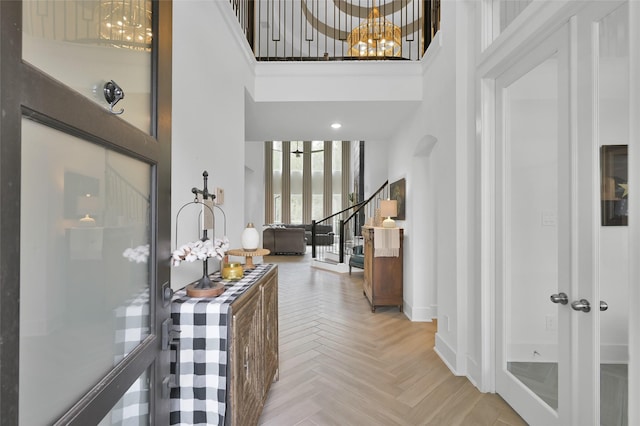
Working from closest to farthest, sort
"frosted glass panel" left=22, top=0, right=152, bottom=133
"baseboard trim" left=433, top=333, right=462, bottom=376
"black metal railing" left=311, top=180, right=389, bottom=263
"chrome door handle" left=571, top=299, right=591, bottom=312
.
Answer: "frosted glass panel" left=22, top=0, right=152, bottom=133
"chrome door handle" left=571, top=299, right=591, bottom=312
"baseboard trim" left=433, top=333, right=462, bottom=376
"black metal railing" left=311, top=180, right=389, bottom=263

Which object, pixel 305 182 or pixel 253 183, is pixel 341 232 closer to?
pixel 253 183

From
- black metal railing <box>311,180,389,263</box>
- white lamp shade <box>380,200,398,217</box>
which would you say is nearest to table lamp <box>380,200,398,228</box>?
white lamp shade <box>380,200,398,217</box>

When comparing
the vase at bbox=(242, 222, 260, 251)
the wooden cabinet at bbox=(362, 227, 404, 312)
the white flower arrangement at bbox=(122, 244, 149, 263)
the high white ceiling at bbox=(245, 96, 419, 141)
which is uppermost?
the high white ceiling at bbox=(245, 96, 419, 141)

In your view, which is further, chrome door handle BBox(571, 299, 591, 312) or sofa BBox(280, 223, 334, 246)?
sofa BBox(280, 223, 334, 246)

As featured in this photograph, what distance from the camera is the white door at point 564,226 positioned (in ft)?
4.80

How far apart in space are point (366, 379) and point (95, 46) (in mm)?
2748

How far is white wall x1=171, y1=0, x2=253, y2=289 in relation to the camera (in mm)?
1786

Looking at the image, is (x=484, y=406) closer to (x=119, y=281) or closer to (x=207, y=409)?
(x=207, y=409)

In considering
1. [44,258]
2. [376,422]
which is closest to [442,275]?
[376,422]

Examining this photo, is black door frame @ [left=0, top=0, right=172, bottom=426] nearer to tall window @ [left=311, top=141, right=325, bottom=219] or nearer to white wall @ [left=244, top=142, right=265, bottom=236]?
white wall @ [left=244, top=142, right=265, bottom=236]

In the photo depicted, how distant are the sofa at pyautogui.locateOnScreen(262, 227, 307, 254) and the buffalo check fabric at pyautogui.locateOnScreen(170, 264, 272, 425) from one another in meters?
8.48

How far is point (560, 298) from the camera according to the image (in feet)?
5.68

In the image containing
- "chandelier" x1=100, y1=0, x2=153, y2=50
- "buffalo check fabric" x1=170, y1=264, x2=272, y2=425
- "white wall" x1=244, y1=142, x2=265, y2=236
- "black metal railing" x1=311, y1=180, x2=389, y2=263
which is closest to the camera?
"chandelier" x1=100, y1=0, x2=153, y2=50

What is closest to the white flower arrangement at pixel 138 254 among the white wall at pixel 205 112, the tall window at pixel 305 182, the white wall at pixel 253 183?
the white wall at pixel 205 112
